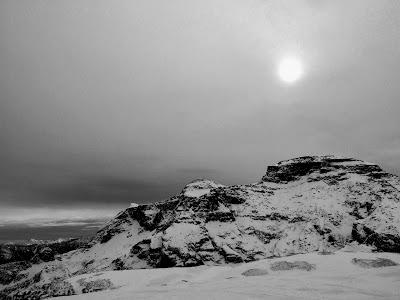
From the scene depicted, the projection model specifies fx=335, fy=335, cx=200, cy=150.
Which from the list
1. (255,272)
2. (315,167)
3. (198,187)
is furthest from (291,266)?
(315,167)

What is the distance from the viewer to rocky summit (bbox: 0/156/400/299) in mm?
115688

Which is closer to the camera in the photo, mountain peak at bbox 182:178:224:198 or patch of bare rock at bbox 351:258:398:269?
patch of bare rock at bbox 351:258:398:269

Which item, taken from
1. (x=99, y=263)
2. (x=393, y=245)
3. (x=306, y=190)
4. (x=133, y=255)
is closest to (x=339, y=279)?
(x=393, y=245)

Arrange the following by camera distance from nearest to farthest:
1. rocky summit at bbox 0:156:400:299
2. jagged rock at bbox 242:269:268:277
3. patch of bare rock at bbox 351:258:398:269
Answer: jagged rock at bbox 242:269:268:277 → patch of bare rock at bbox 351:258:398:269 → rocky summit at bbox 0:156:400:299

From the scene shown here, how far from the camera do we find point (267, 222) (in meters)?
136

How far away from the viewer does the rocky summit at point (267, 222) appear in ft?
380

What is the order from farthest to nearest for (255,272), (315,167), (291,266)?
(315,167)
(291,266)
(255,272)

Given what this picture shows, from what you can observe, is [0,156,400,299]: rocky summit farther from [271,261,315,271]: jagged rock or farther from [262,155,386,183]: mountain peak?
[271,261,315,271]: jagged rock

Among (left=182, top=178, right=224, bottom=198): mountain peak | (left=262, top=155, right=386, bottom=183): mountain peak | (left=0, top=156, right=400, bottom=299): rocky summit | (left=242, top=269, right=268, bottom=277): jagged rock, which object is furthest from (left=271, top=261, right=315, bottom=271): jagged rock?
(left=262, top=155, right=386, bottom=183): mountain peak

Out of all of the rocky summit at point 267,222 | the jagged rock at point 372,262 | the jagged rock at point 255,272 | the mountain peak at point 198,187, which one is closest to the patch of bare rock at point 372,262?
the jagged rock at point 372,262

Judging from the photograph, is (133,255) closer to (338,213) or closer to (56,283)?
(56,283)

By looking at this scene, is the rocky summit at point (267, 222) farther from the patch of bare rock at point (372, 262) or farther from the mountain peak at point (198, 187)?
the patch of bare rock at point (372, 262)

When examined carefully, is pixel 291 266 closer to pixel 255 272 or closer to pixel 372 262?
pixel 255 272

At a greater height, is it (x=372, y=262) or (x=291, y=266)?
(x=372, y=262)
